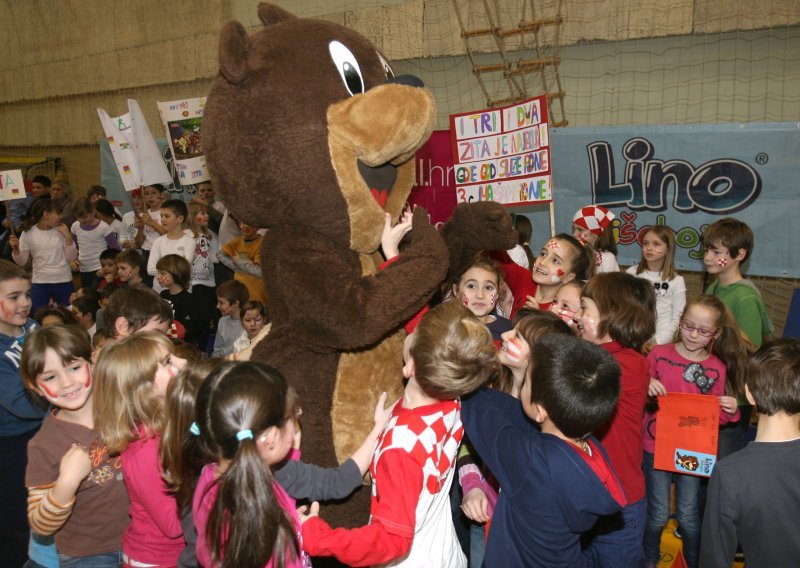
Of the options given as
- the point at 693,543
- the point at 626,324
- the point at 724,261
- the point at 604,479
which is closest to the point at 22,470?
the point at 604,479

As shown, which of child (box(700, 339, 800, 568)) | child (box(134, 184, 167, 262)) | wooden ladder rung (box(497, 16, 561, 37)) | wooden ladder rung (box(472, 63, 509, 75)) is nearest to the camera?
child (box(700, 339, 800, 568))

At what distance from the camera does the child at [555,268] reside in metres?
3.48

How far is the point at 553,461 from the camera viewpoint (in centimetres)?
186

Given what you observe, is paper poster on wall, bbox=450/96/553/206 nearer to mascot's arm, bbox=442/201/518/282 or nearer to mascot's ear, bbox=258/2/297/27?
mascot's arm, bbox=442/201/518/282

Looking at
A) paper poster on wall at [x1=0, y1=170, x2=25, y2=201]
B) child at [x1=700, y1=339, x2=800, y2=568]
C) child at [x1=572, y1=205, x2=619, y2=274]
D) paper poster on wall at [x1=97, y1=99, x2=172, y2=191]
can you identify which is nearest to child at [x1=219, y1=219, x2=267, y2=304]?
paper poster on wall at [x1=97, y1=99, x2=172, y2=191]

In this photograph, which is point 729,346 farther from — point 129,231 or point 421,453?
point 129,231

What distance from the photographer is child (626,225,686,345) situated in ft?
14.4

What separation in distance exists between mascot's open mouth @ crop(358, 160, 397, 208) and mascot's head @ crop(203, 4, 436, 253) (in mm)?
18

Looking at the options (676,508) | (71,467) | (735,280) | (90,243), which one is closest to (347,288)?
(71,467)

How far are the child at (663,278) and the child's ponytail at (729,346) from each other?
1.03 m

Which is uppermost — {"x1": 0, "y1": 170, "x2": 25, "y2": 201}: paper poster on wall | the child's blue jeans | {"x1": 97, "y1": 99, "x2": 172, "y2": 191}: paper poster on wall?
{"x1": 97, "y1": 99, "x2": 172, "y2": 191}: paper poster on wall

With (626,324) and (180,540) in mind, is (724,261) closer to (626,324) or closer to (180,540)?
(626,324)

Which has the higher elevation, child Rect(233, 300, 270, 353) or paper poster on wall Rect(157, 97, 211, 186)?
paper poster on wall Rect(157, 97, 211, 186)

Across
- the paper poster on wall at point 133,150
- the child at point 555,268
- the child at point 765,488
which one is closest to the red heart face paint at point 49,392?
the child at point 555,268
